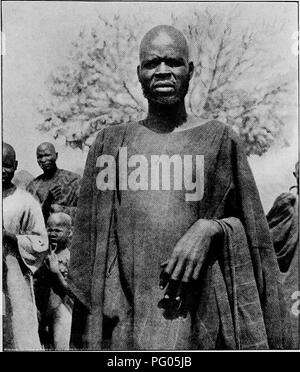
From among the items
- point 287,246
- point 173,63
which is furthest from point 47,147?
point 287,246

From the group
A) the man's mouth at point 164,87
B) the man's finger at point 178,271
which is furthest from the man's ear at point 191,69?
the man's finger at point 178,271

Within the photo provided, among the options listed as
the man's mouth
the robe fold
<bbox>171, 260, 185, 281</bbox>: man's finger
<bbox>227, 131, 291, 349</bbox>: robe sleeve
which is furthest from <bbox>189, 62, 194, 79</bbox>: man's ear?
<bbox>171, 260, 185, 281</bbox>: man's finger

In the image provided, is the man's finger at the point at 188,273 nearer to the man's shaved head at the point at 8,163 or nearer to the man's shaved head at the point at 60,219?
the man's shaved head at the point at 60,219

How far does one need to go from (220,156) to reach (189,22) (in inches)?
35.8

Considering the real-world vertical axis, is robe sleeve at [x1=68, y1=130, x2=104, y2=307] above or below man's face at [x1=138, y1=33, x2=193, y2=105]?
below

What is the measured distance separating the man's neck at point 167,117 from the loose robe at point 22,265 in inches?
37.4

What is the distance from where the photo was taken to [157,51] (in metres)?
5.11

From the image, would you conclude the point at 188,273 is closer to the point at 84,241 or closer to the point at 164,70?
the point at 84,241

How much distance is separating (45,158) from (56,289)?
0.85 meters

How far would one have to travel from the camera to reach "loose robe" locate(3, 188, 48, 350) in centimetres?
512

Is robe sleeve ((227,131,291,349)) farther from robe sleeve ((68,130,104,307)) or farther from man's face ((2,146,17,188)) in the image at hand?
man's face ((2,146,17,188))

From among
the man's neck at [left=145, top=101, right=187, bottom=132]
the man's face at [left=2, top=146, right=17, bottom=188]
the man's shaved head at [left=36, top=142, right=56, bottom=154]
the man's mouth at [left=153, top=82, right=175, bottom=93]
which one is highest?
the man's mouth at [left=153, top=82, right=175, bottom=93]

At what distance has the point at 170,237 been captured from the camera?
16.5 ft
